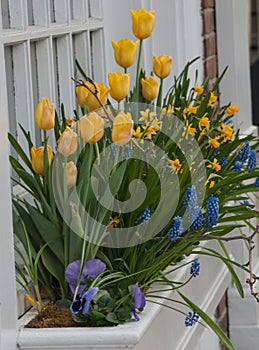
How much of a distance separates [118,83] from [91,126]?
0.18 meters

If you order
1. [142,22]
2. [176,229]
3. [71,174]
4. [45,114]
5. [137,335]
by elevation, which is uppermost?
[142,22]

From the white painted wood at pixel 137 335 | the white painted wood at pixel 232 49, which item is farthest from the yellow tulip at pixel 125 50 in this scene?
the white painted wood at pixel 232 49

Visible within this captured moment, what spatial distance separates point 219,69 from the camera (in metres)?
3.59

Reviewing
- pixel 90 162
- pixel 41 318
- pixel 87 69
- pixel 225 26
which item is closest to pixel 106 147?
pixel 90 162

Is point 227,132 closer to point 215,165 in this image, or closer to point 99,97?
point 215,165

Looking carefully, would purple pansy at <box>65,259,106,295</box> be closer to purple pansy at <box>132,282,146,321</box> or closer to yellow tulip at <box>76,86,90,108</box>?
purple pansy at <box>132,282,146,321</box>

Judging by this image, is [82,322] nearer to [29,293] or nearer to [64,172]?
[29,293]

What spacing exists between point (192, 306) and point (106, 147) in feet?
1.16

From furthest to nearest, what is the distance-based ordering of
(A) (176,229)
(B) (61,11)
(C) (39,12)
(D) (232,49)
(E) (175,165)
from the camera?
(D) (232,49) < (B) (61,11) < (C) (39,12) < (E) (175,165) < (A) (176,229)

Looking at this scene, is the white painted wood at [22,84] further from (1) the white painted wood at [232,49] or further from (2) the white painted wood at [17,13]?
(1) the white painted wood at [232,49]

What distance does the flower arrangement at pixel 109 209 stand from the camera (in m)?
1.68

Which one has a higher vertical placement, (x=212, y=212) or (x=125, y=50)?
(x=125, y=50)

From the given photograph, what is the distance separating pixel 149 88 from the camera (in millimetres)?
2033

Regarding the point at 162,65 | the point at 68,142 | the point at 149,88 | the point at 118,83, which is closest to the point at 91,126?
the point at 68,142
